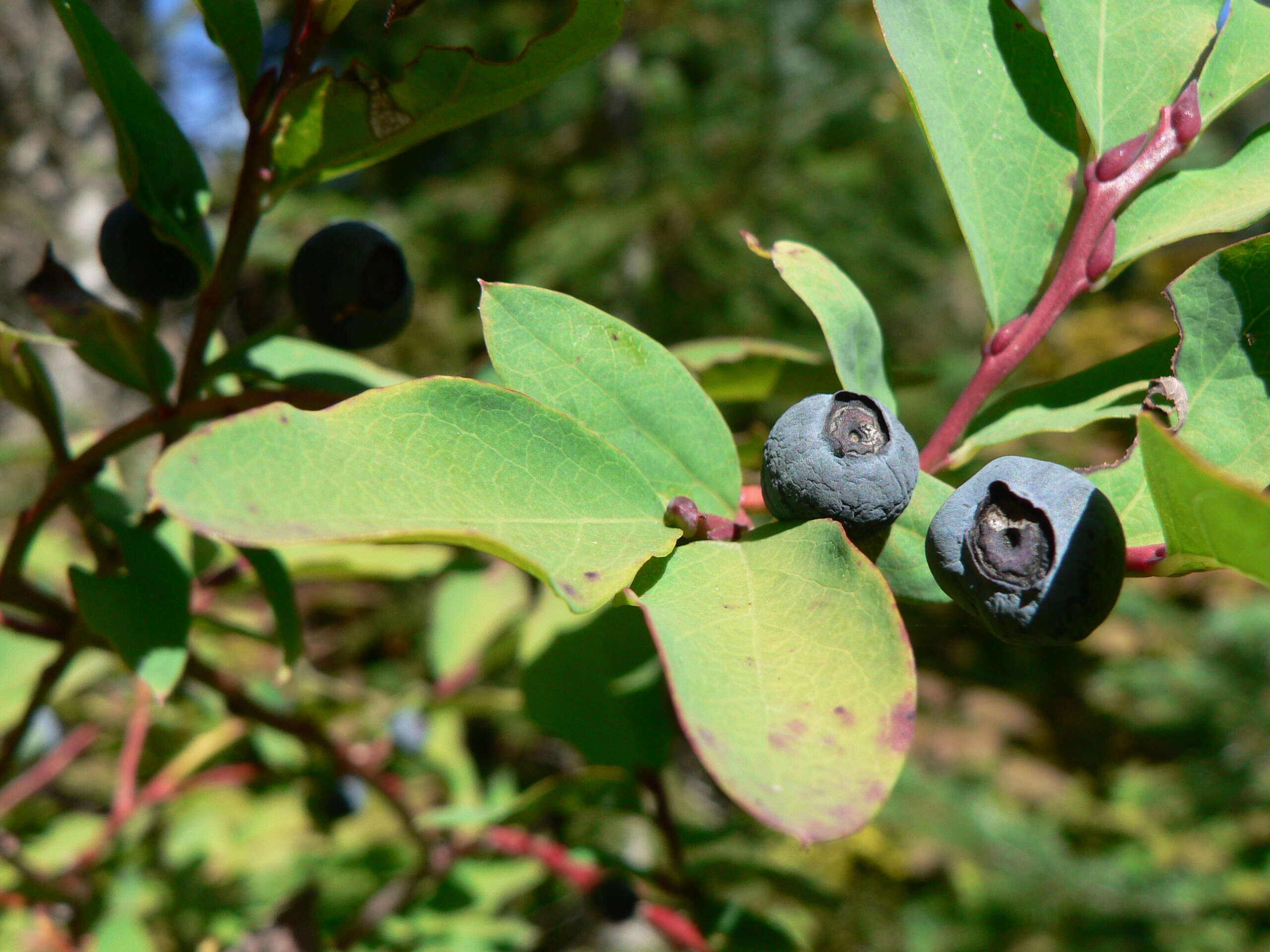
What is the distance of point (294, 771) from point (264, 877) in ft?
0.69

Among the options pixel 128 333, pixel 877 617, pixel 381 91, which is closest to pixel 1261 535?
pixel 877 617

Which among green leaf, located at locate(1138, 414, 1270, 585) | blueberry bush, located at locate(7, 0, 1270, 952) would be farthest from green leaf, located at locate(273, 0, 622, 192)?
green leaf, located at locate(1138, 414, 1270, 585)

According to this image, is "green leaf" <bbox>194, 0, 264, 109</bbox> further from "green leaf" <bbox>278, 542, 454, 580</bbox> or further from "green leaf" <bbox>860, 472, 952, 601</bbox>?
"green leaf" <bbox>278, 542, 454, 580</bbox>

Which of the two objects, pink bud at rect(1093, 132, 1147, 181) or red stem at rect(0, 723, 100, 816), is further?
red stem at rect(0, 723, 100, 816)

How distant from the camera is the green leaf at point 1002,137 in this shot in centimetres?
57

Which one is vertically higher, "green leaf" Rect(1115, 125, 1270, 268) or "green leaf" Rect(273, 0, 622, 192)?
"green leaf" Rect(273, 0, 622, 192)

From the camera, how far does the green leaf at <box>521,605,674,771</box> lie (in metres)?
0.90

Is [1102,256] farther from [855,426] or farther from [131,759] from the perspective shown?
[131,759]

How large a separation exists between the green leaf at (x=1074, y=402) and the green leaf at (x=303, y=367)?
0.42 meters

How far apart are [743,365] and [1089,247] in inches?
13.8

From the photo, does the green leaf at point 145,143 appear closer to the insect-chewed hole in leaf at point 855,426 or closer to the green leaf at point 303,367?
the green leaf at point 303,367

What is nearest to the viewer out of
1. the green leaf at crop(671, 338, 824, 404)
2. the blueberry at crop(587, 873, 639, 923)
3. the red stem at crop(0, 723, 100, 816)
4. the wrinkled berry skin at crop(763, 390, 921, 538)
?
the wrinkled berry skin at crop(763, 390, 921, 538)

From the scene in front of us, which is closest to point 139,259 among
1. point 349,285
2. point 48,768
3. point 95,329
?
point 95,329

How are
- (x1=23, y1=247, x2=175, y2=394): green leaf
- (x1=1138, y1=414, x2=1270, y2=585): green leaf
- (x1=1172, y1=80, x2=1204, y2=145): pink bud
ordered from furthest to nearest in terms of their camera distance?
(x1=23, y1=247, x2=175, y2=394): green leaf < (x1=1172, y1=80, x2=1204, y2=145): pink bud < (x1=1138, y1=414, x2=1270, y2=585): green leaf
